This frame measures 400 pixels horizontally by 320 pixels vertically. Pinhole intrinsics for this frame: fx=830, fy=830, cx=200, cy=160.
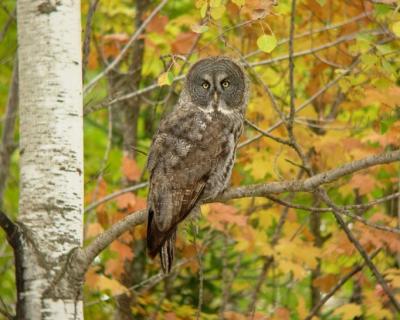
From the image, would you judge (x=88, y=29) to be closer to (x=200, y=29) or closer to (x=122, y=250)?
(x=200, y=29)

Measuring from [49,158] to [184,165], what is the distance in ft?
4.18

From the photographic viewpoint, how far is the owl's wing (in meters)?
4.44

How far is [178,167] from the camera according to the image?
4.61m

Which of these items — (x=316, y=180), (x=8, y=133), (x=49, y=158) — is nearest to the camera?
(x=316, y=180)

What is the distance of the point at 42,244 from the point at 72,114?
567 millimetres

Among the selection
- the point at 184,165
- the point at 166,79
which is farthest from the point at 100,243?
the point at 184,165

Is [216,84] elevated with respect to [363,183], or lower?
elevated

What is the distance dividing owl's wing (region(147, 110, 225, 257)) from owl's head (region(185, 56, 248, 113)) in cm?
35

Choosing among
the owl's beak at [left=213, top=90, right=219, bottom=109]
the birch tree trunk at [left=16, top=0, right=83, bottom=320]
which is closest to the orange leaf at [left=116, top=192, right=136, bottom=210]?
the owl's beak at [left=213, top=90, right=219, bottom=109]

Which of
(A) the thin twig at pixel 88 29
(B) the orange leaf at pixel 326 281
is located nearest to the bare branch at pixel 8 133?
(A) the thin twig at pixel 88 29

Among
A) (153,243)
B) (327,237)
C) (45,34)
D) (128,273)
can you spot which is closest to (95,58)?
(128,273)

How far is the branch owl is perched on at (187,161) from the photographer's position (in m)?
4.43

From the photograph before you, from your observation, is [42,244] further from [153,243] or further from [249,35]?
[249,35]

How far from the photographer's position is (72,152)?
353cm
